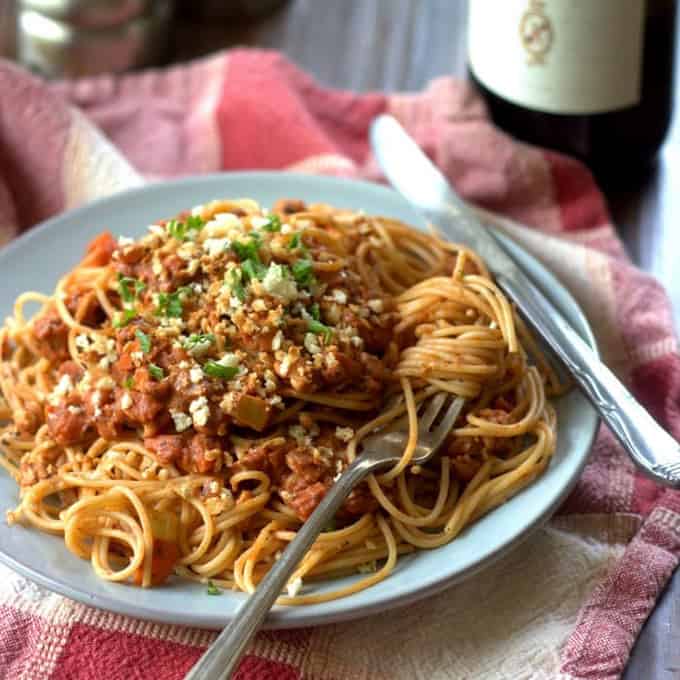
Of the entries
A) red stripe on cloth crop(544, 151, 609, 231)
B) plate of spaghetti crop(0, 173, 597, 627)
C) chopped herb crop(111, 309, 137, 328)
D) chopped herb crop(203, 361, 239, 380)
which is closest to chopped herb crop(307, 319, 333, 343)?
plate of spaghetti crop(0, 173, 597, 627)

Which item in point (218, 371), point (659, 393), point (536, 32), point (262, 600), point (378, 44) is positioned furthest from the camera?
point (378, 44)

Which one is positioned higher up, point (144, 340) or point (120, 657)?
point (144, 340)

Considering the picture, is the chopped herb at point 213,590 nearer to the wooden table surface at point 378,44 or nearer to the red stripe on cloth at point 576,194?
the red stripe on cloth at point 576,194

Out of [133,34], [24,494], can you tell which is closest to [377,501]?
[24,494]

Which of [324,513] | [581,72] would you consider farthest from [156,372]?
[581,72]

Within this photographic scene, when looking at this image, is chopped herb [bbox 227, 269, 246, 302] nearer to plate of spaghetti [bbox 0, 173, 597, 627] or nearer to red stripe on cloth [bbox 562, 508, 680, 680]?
plate of spaghetti [bbox 0, 173, 597, 627]

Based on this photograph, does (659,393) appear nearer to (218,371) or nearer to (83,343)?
(218,371)

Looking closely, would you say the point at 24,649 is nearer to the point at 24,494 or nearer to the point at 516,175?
the point at 24,494
